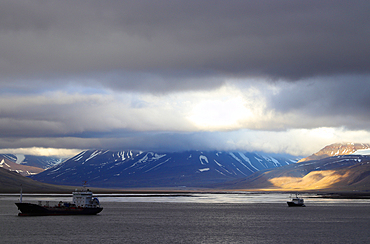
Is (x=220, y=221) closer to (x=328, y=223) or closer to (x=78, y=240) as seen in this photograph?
(x=328, y=223)

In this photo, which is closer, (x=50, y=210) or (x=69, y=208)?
(x=50, y=210)

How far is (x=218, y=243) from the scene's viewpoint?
85500 millimetres

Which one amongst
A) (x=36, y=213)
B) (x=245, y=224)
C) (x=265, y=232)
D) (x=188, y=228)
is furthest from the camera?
(x=36, y=213)

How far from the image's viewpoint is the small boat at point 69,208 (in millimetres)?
139375

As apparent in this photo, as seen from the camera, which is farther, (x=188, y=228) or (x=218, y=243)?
(x=188, y=228)

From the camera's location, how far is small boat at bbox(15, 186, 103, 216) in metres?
139

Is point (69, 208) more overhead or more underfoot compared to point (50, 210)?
more overhead

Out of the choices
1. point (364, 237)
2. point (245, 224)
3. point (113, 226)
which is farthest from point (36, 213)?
point (364, 237)

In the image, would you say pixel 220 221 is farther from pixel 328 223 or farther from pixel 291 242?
pixel 291 242

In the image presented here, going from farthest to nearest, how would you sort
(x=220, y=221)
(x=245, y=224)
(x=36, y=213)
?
1. (x=36, y=213)
2. (x=220, y=221)
3. (x=245, y=224)

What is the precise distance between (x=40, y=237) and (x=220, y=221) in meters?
55.8

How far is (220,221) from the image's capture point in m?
129

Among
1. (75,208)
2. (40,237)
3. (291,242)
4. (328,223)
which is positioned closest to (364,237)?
(291,242)

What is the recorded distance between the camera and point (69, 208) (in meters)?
145
